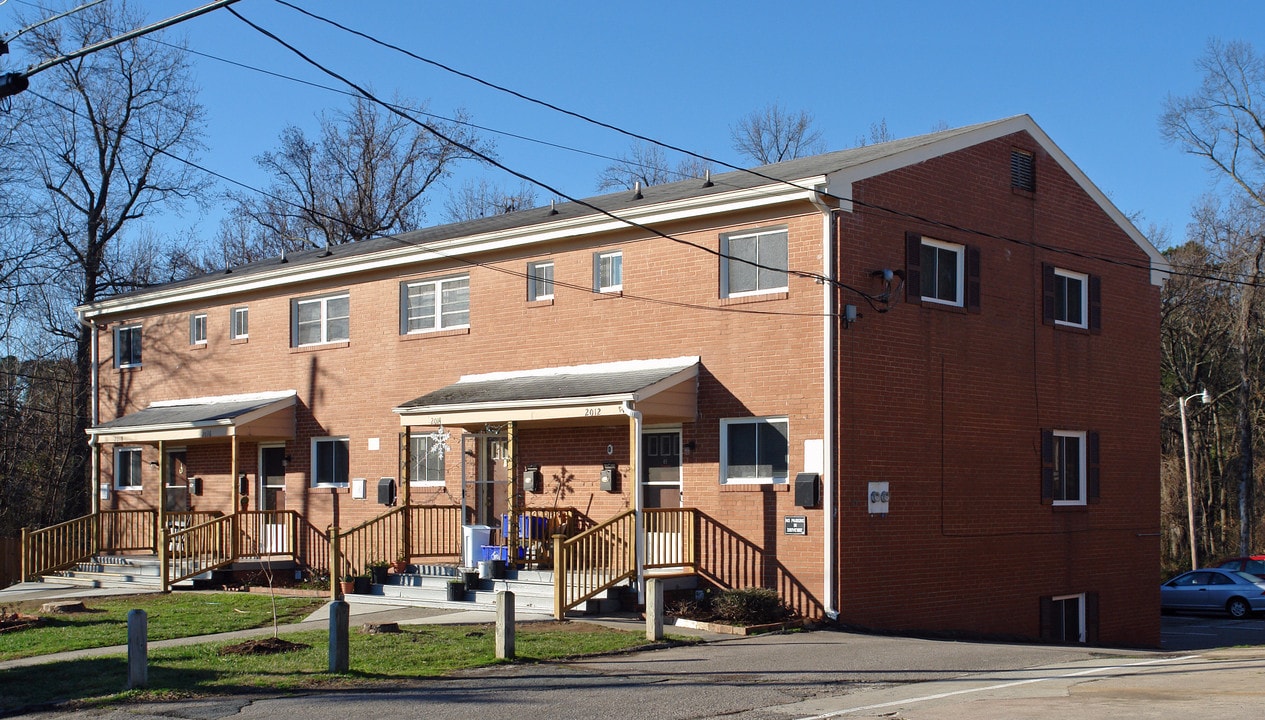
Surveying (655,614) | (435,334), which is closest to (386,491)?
(435,334)

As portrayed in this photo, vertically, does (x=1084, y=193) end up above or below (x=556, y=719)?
above

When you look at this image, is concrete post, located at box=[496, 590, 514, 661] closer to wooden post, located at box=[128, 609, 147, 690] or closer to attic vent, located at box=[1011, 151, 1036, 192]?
wooden post, located at box=[128, 609, 147, 690]

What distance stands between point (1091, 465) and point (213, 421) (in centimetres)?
1608

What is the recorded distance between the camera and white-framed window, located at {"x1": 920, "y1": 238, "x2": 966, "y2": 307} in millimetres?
19922

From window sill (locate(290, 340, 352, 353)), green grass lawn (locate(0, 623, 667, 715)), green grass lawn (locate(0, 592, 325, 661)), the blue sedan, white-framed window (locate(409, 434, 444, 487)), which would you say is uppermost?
window sill (locate(290, 340, 352, 353))

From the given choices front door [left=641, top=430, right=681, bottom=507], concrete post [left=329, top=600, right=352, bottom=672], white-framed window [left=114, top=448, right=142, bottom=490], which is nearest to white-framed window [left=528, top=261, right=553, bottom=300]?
front door [left=641, top=430, right=681, bottom=507]

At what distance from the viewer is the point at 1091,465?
2255 centimetres

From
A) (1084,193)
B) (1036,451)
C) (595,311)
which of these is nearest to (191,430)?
(595,311)

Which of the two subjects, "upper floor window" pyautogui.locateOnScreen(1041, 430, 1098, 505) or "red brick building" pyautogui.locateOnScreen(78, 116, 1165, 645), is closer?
"red brick building" pyautogui.locateOnScreen(78, 116, 1165, 645)

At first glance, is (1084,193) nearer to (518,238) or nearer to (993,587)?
(993,587)

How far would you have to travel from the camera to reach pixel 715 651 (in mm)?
15586

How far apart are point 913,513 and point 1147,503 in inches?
282

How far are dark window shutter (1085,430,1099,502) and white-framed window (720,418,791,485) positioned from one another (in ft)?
22.6

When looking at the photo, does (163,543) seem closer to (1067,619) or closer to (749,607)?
(749,607)
